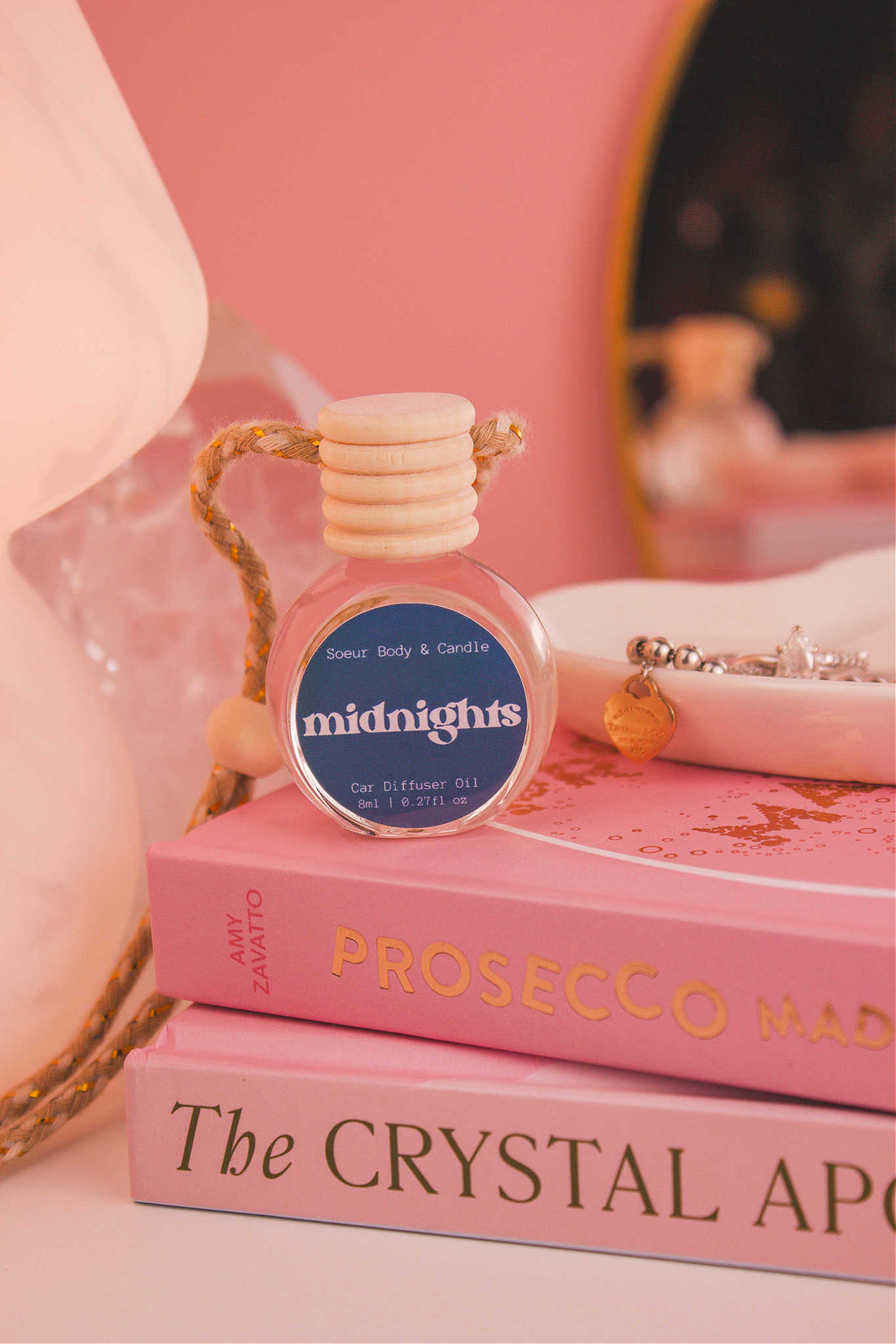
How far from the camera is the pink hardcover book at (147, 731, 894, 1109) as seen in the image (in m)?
0.36

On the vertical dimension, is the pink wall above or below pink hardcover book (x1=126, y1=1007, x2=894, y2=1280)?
above

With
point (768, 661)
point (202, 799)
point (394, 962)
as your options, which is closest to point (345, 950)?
point (394, 962)

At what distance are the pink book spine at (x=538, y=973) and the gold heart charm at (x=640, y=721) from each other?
12cm

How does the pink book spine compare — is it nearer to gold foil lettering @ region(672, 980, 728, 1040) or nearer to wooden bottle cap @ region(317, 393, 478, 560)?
gold foil lettering @ region(672, 980, 728, 1040)

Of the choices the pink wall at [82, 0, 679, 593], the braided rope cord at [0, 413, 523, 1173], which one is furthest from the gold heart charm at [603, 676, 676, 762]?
the pink wall at [82, 0, 679, 593]

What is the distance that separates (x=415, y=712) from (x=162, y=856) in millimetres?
106

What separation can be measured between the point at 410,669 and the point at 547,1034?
132 mm

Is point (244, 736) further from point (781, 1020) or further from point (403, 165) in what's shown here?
point (403, 165)

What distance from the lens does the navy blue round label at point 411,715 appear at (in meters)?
0.43

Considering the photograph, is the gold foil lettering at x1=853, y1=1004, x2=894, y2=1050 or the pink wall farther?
the pink wall

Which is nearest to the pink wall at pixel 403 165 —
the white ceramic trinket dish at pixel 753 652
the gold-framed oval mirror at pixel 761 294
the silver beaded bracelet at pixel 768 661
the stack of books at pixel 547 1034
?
the gold-framed oval mirror at pixel 761 294

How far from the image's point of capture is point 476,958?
402 mm

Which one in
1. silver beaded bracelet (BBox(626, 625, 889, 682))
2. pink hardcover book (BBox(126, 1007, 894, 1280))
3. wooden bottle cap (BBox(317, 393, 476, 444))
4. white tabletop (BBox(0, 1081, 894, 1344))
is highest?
wooden bottle cap (BBox(317, 393, 476, 444))

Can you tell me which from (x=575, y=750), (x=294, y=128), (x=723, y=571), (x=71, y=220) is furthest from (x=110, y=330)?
(x=723, y=571)
